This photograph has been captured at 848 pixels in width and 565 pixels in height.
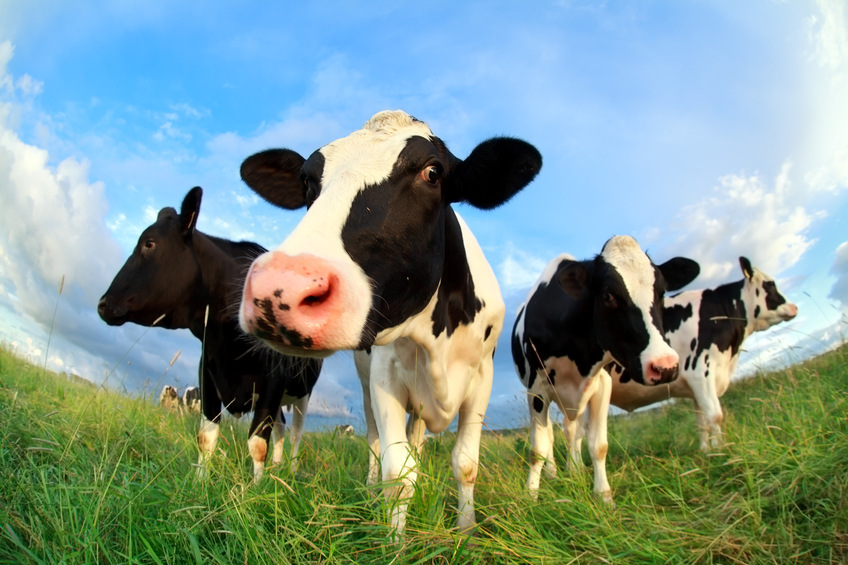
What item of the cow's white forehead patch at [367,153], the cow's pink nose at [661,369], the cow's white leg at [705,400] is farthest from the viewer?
the cow's white leg at [705,400]

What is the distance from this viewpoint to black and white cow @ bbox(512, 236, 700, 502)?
5.14m

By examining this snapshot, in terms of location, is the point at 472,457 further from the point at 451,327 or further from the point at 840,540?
the point at 840,540

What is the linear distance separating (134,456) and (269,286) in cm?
364

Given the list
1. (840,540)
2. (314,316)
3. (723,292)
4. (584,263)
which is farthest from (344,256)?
(723,292)

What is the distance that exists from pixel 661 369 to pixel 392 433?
107 inches

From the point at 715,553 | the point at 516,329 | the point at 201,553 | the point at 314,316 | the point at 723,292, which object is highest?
the point at 723,292

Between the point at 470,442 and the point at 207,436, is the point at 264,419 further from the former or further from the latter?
the point at 470,442

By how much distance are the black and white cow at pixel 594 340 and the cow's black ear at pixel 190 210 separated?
3925 mm

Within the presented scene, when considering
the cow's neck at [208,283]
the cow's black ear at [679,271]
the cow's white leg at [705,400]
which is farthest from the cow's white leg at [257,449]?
the cow's white leg at [705,400]

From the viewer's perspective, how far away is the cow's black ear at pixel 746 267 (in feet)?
35.4

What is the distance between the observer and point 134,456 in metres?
4.75

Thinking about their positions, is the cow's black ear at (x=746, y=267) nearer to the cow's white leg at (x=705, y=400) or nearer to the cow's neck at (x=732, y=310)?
the cow's neck at (x=732, y=310)

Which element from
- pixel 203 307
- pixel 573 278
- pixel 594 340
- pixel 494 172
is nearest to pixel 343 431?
pixel 203 307

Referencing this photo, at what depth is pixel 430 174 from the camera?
122 inches
